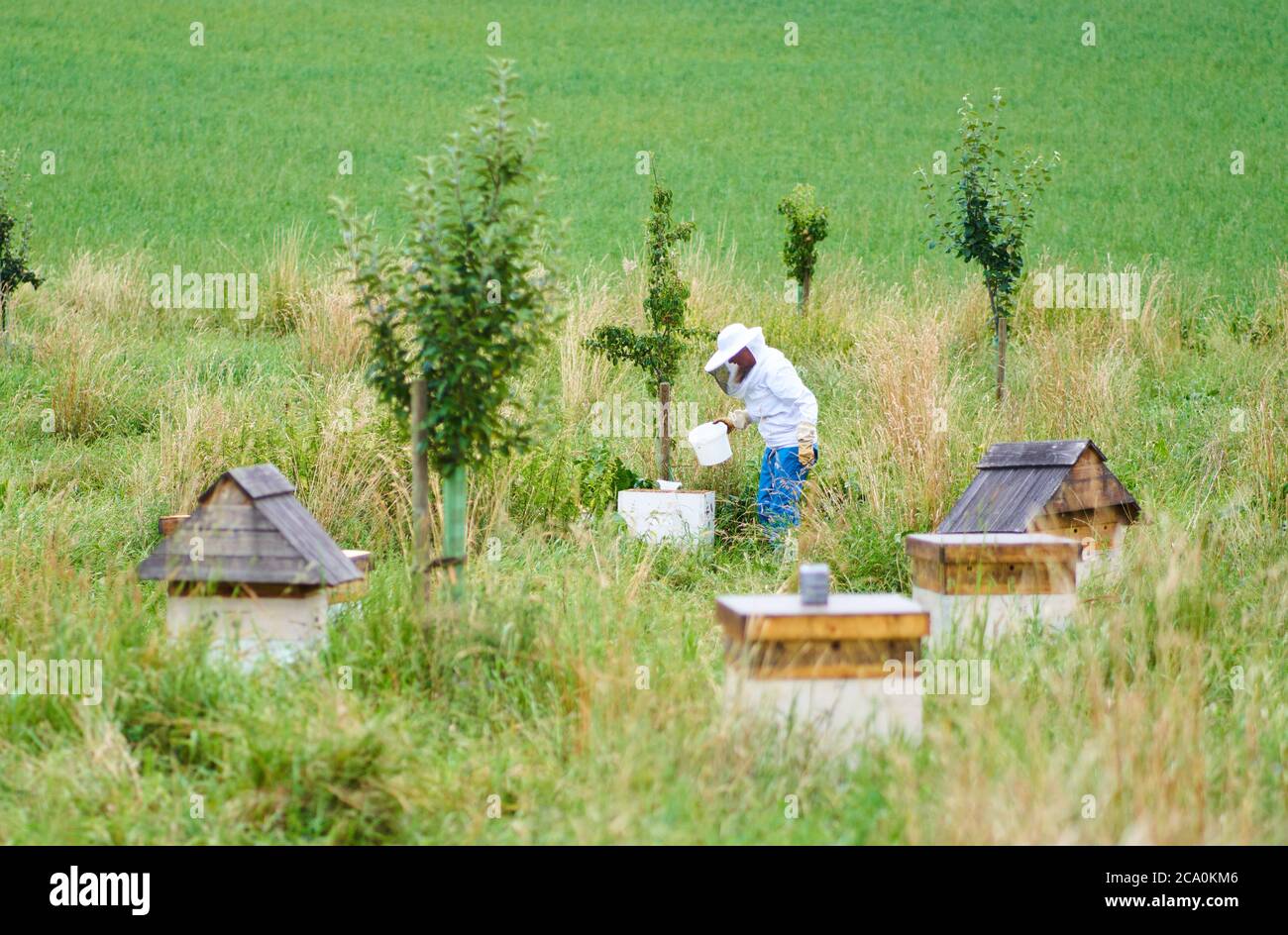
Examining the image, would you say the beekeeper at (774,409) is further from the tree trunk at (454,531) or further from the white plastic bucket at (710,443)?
the tree trunk at (454,531)

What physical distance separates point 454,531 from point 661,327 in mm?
3750

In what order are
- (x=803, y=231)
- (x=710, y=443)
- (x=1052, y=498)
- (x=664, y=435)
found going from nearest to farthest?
(x=1052, y=498)
(x=710, y=443)
(x=664, y=435)
(x=803, y=231)

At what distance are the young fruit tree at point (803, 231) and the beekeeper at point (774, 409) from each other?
386cm

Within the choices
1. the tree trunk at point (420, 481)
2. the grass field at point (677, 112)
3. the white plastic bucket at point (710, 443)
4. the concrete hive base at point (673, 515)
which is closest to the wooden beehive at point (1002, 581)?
the tree trunk at point (420, 481)

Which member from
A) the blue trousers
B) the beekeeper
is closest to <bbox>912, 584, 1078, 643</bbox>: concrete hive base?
the blue trousers

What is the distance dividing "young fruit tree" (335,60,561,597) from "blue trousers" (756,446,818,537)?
10.1 feet

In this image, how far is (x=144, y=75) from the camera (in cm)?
2669

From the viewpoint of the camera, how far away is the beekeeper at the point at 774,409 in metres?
7.86

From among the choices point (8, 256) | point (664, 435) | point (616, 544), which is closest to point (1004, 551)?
point (616, 544)

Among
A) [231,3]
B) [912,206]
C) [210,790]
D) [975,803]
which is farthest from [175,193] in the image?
[975,803]

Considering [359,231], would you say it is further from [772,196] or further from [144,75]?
[144,75]

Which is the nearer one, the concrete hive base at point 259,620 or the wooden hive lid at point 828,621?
the wooden hive lid at point 828,621

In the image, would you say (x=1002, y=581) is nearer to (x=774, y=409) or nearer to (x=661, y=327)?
(x=774, y=409)

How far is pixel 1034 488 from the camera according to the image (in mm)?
5652
